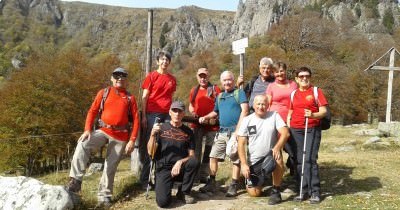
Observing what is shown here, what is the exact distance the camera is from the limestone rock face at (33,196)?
240 inches

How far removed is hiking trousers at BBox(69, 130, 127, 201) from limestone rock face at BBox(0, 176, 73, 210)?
0.51 metres

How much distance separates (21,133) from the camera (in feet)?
95.3

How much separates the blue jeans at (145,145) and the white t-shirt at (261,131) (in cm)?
151

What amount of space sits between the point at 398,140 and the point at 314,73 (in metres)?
21.1

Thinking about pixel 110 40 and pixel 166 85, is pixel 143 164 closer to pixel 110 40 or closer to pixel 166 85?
pixel 166 85

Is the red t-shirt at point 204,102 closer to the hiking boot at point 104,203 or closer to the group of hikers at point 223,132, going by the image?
the group of hikers at point 223,132

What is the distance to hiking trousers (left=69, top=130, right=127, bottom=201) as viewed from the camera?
267 inches

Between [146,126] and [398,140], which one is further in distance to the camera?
[398,140]

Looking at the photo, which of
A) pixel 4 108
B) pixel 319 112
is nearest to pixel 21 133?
pixel 4 108

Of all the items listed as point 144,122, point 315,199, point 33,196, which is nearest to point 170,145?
point 144,122

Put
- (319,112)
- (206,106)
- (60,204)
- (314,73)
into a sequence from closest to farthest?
(60,204) → (319,112) → (206,106) → (314,73)

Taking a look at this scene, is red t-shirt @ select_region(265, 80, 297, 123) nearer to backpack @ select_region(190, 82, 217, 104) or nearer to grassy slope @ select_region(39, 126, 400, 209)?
backpack @ select_region(190, 82, 217, 104)

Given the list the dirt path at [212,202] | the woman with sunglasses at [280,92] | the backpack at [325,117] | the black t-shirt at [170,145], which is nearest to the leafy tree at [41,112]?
the dirt path at [212,202]

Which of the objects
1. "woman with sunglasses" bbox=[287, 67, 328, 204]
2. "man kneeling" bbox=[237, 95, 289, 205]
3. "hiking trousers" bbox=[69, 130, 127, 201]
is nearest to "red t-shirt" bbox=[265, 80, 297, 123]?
"woman with sunglasses" bbox=[287, 67, 328, 204]
